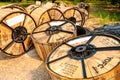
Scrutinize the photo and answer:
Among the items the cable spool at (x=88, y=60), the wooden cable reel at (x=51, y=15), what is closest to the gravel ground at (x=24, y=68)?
the cable spool at (x=88, y=60)

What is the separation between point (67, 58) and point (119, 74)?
1899 millimetres

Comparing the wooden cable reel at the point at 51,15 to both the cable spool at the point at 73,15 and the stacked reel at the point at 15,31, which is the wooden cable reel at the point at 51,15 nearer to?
the cable spool at the point at 73,15

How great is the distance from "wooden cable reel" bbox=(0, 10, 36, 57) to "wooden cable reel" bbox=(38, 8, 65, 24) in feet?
3.07

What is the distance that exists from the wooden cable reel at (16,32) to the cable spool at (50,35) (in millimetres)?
655

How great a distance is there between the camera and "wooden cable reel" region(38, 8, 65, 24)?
13.9m

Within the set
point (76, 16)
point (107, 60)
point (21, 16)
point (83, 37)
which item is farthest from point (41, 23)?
point (107, 60)

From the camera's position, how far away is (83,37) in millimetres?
9680

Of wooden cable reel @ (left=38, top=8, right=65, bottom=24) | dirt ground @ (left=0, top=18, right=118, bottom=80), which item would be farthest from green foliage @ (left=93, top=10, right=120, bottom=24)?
dirt ground @ (left=0, top=18, right=118, bottom=80)

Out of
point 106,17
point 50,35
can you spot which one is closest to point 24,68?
point 50,35

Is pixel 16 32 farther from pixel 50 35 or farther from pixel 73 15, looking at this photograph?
pixel 73 15

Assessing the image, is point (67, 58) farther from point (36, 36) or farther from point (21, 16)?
point (21, 16)

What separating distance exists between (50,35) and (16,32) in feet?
6.60

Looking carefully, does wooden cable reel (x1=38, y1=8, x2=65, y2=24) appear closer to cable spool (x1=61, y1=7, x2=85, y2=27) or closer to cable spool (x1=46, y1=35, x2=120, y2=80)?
cable spool (x1=61, y1=7, x2=85, y2=27)

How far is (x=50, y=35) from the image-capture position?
1154cm
